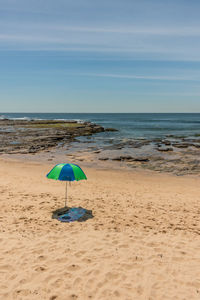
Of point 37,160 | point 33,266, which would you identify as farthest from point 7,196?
point 37,160

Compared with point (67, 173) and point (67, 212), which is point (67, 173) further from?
point (67, 212)

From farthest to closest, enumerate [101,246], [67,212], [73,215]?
[67,212] → [73,215] → [101,246]

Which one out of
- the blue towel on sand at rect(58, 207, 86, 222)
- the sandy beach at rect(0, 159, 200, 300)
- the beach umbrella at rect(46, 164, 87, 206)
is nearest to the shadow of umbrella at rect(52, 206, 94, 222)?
the blue towel on sand at rect(58, 207, 86, 222)

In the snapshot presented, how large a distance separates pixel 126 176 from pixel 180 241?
34.5ft

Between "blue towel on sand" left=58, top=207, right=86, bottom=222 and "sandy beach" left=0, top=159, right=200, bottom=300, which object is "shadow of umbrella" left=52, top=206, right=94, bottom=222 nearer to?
"blue towel on sand" left=58, top=207, right=86, bottom=222

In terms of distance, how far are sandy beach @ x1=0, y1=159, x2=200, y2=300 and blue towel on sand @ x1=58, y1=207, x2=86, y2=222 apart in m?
0.34

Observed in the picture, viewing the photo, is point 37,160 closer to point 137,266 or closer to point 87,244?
point 87,244

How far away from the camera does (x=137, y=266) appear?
601 cm

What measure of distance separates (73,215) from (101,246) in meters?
2.66

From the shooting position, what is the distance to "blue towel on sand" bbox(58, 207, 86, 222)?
8.88 metres

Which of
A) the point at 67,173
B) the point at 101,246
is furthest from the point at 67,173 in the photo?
the point at 101,246

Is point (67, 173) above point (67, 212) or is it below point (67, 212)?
above

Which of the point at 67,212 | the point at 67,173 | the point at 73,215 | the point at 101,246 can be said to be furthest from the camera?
the point at 67,212

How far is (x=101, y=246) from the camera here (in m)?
6.93
